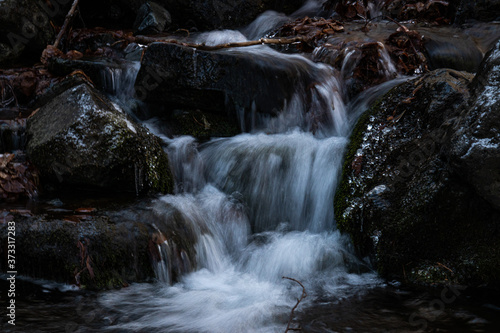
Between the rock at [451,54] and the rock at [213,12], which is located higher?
the rock at [213,12]

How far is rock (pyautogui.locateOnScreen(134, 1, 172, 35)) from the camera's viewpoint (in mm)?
9312

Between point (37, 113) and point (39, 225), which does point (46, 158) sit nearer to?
point (37, 113)

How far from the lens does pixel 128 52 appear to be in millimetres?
7812

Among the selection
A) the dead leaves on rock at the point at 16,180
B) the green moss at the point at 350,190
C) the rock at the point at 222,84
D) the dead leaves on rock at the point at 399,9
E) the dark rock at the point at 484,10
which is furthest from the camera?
the dead leaves on rock at the point at 399,9

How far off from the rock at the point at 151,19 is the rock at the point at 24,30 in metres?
1.92

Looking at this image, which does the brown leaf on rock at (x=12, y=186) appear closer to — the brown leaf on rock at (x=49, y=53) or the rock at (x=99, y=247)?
the rock at (x=99, y=247)

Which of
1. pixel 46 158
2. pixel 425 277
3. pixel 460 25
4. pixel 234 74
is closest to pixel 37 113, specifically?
pixel 46 158

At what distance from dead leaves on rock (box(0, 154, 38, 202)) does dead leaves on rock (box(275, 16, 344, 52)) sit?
4.76 metres

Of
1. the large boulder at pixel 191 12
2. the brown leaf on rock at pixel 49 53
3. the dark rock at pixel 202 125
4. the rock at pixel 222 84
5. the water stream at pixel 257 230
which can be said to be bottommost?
the water stream at pixel 257 230

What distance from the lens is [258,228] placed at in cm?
462

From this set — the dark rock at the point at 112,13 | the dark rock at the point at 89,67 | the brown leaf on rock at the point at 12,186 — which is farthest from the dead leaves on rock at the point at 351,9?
the brown leaf on rock at the point at 12,186

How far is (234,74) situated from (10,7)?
4292mm

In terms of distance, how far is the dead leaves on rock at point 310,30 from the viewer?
742 cm

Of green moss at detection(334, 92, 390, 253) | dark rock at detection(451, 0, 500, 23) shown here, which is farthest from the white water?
dark rock at detection(451, 0, 500, 23)
